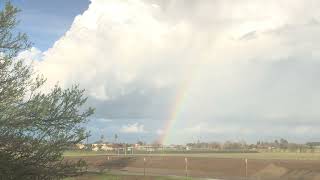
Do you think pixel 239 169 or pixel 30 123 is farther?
pixel 239 169

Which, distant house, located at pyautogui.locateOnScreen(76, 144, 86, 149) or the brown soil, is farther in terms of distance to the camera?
the brown soil

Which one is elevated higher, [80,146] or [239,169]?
[80,146]

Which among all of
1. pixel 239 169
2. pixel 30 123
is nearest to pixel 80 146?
pixel 30 123

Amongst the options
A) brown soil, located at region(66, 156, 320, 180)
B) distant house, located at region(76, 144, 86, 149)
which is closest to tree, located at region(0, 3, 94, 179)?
distant house, located at region(76, 144, 86, 149)

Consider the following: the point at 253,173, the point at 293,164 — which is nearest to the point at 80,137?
the point at 253,173

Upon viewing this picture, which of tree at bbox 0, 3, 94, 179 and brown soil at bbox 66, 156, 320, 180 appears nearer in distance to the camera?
tree at bbox 0, 3, 94, 179

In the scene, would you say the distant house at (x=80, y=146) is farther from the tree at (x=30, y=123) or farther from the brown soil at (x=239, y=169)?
the brown soil at (x=239, y=169)

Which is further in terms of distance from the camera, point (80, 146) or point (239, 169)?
point (239, 169)

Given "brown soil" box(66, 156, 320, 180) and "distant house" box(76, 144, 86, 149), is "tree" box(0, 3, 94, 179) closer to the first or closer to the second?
"distant house" box(76, 144, 86, 149)

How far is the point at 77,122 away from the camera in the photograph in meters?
12.5

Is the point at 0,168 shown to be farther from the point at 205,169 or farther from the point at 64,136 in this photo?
the point at 205,169

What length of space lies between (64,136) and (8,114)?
140cm

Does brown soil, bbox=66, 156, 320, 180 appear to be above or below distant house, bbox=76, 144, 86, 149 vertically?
below

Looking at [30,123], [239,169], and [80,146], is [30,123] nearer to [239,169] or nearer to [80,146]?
[80,146]
